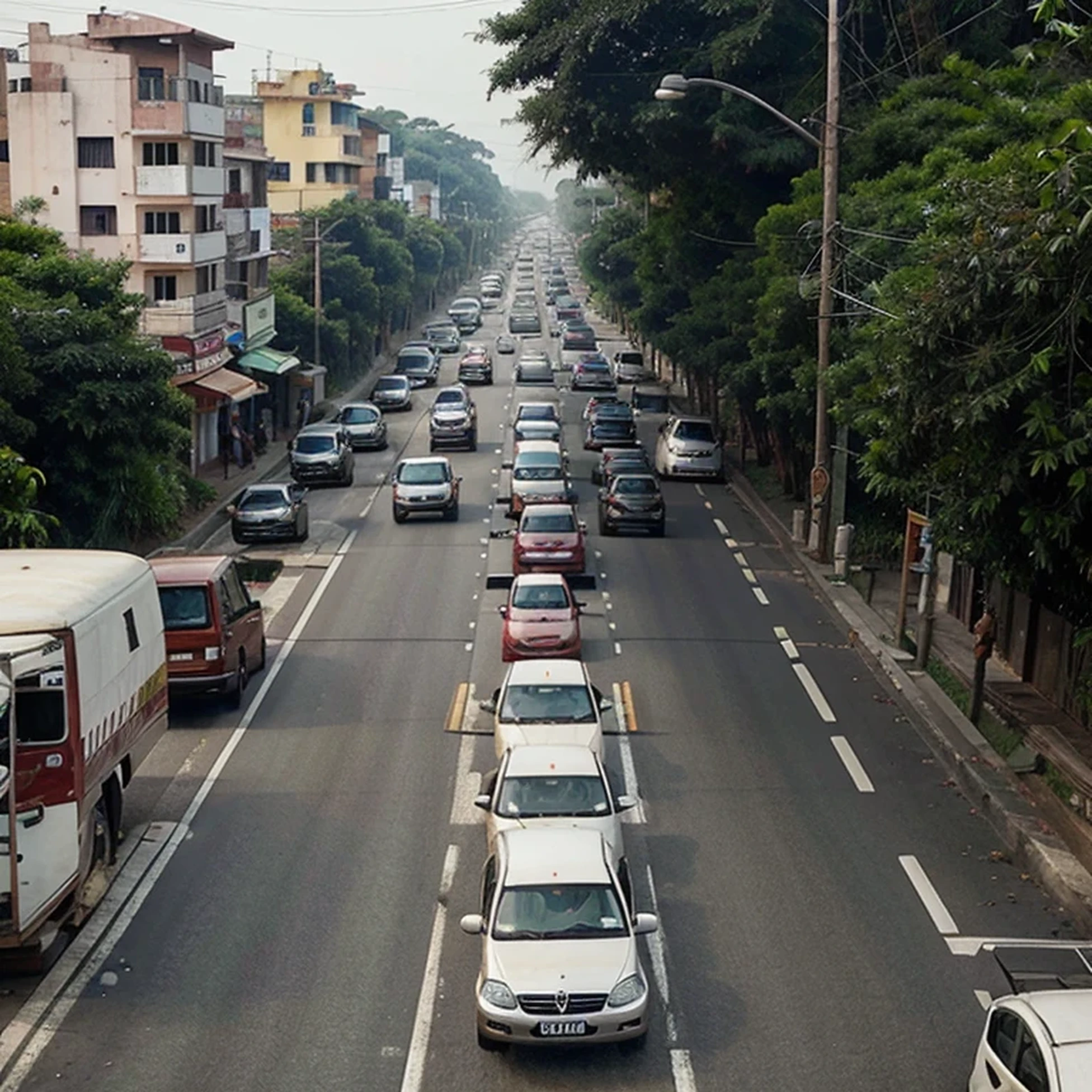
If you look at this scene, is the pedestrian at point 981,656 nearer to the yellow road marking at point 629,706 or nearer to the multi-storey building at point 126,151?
the yellow road marking at point 629,706

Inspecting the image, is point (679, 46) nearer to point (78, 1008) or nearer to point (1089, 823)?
point (1089, 823)

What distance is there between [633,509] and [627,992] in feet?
89.2

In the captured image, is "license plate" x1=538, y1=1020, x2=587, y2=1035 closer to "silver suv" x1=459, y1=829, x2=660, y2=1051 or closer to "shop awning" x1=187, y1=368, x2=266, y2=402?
"silver suv" x1=459, y1=829, x2=660, y2=1051

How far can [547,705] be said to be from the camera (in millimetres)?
22609

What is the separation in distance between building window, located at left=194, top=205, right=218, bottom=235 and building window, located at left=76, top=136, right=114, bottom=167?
3142 mm

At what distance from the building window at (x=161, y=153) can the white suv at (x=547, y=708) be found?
36223 mm

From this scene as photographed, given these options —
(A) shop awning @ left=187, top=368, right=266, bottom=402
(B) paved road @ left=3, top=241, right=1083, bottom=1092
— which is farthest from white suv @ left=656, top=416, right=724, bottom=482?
(B) paved road @ left=3, top=241, right=1083, bottom=1092

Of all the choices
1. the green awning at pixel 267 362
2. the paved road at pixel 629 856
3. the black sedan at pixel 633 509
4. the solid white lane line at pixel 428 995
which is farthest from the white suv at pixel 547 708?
the green awning at pixel 267 362

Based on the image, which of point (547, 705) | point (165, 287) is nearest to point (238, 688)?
point (547, 705)

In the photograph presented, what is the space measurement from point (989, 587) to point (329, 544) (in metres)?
17.1

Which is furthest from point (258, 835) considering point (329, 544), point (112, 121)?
point (112, 121)

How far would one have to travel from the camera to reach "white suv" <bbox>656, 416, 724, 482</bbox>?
51.0 m

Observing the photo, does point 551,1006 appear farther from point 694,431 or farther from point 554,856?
point 694,431

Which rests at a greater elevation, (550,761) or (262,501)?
(550,761)
